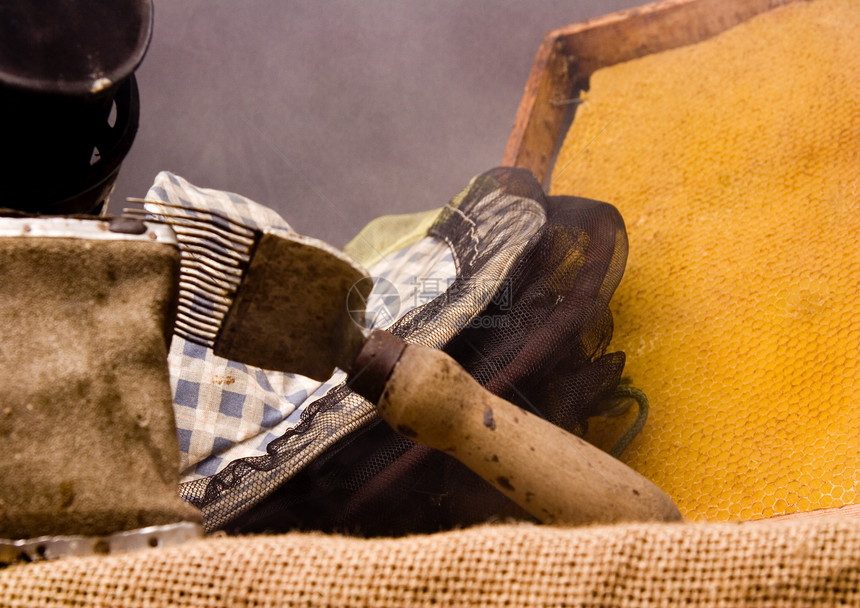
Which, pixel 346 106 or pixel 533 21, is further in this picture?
pixel 533 21

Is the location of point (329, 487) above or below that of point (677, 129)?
below

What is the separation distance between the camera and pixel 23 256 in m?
0.48

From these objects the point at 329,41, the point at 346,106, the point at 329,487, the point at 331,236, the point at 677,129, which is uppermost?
the point at 677,129

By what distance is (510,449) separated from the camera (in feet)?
1.81

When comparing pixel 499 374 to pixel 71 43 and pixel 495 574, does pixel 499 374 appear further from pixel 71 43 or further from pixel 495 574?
pixel 71 43

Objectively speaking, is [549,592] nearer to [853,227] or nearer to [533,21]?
[853,227]

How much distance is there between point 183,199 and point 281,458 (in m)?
0.49

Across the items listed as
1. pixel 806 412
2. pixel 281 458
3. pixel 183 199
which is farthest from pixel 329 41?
pixel 806 412

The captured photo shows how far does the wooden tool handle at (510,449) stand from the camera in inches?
21.5

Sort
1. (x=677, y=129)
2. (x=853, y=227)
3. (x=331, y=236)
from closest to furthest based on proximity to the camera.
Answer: (x=853, y=227) → (x=677, y=129) → (x=331, y=236)

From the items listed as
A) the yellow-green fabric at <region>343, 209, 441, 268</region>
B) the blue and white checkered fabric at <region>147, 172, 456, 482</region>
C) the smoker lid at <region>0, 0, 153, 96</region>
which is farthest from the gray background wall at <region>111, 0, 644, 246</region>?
the smoker lid at <region>0, 0, 153, 96</region>

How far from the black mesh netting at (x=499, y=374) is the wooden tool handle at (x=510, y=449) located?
12cm

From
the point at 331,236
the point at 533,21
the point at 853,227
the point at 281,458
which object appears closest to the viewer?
the point at 281,458

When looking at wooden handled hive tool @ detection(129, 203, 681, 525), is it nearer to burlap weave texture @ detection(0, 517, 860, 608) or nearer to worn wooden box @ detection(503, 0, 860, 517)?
burlap weave texture @ detection(0, 517, 860, 608)
